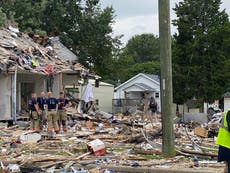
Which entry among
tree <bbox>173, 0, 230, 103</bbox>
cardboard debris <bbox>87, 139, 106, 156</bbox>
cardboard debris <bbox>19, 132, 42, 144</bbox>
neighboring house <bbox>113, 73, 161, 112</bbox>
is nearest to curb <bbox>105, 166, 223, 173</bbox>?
cardboard debris <bbox>87, 139, 106, 156</bbox>

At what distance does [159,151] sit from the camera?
12.1m

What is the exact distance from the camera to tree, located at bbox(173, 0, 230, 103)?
124 ft

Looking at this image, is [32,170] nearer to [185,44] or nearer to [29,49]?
[29,49]

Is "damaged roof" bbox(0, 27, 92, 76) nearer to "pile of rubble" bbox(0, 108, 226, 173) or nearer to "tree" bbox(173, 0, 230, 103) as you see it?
"pile of rubble" bbox(0, 108, 226, 173)

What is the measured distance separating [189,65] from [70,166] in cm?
2869

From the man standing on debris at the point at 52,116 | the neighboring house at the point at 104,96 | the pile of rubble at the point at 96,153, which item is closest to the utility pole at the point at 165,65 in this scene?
the pile of rubble at the point at 96,153

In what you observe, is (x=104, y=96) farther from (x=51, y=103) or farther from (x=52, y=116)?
(x=52, y=116)

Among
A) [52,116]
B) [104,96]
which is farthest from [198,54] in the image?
[52,116]

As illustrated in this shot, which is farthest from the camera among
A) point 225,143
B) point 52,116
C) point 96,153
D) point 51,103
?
point 51,103

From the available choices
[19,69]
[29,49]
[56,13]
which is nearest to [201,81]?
[56,13]

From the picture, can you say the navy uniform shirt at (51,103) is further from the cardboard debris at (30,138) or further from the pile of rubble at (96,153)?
the cardboard debris at (30,138)

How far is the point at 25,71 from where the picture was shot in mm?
22922

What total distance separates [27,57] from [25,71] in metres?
1.37

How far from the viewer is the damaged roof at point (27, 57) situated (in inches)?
880
